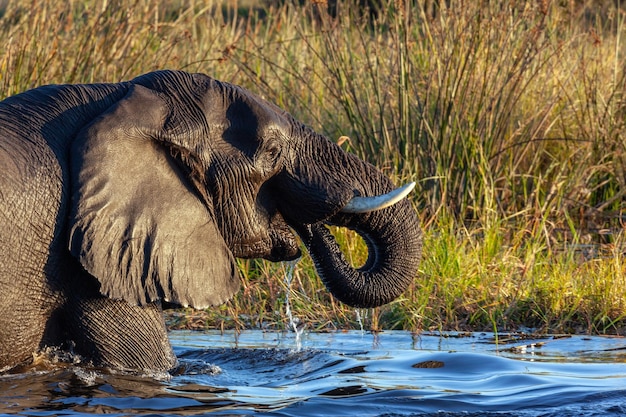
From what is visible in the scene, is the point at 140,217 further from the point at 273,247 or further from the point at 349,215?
the point at 349,215

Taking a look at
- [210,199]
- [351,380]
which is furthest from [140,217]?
[351,380]

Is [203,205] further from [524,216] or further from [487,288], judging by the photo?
[524,216]

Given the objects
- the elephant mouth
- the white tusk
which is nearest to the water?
the elephant mouth

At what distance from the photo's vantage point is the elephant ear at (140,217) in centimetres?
418

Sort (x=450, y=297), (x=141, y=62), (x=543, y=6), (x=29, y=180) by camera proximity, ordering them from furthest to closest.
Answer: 1. (x=141, y=62)
2. (x=543, y=6)
3. (x=450, y=297)
4. (x=29, y=180)

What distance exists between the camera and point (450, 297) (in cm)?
695

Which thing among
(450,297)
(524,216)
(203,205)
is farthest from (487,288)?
(203,205)

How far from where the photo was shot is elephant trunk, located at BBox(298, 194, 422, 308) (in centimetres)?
491

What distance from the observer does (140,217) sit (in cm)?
429

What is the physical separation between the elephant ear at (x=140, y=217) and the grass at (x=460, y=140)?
221 cm

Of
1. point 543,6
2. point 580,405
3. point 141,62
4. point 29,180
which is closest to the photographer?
point 29,180

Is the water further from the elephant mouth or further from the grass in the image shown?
the elephant mouth

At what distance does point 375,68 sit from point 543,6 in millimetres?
1574

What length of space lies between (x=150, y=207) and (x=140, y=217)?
0.06 m
